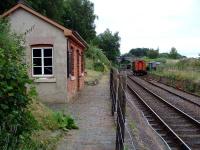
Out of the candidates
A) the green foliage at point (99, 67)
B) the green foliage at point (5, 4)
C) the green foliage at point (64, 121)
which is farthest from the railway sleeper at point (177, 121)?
the green foliage at point (99, 67)

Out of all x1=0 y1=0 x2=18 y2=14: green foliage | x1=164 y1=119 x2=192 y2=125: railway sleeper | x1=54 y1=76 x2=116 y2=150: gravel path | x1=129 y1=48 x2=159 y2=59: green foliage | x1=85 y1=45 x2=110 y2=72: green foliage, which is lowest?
x1=164 y1=119 x2=192 y2=125: railway sleeper

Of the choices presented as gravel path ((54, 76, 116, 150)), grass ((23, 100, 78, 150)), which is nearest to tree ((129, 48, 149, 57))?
gravel path ((54, 76, 116, 150))

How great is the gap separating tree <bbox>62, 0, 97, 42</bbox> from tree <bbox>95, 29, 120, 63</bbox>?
2658cm

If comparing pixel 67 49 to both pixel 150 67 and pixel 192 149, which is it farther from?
pixel 150 67

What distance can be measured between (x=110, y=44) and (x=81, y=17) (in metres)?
30.9

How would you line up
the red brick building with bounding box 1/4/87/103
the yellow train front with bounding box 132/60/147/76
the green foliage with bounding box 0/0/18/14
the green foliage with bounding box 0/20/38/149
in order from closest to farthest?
the green foliage with bounding box 0/20/38/149 < the red brick building with bounding box 1/4/87/103 < the green foliage with bounding box 0/0/18/14 < the yellow train front with bounding box 132/60/147/76

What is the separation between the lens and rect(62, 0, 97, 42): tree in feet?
253

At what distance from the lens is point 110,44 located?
10994cm

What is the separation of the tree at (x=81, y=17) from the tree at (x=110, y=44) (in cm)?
2658

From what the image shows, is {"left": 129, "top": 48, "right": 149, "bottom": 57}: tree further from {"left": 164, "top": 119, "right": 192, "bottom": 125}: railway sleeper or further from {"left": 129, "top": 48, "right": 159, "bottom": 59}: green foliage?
{"left": 164, "top": 119, "right": 192, "bottom": 125}: railway sleeper

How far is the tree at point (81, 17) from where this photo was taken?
77000 mm

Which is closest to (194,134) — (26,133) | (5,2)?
(26,133)

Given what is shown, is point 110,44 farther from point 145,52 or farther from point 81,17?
point 145,52

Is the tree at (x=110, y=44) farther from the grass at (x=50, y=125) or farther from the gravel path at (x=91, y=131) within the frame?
the grass at (x=50, y=125)
